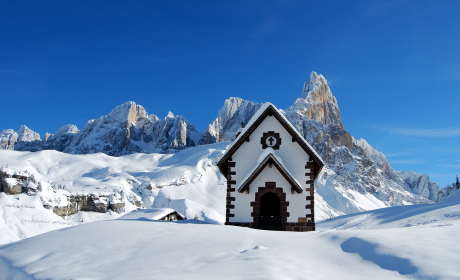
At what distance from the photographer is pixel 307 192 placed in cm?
1614

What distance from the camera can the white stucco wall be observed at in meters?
16.1

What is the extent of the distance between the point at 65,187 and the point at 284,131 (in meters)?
60.2

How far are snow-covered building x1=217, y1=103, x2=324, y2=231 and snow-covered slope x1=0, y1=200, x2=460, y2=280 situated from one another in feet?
17.6

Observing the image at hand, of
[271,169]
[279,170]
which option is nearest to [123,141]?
[271,169]

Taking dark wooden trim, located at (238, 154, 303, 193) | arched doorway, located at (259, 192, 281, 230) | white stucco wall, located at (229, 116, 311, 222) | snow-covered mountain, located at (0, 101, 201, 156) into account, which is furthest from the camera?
snow-covered mountain, located at (0, 101, 201, 156)

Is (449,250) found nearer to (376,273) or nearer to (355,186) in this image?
(376,273)

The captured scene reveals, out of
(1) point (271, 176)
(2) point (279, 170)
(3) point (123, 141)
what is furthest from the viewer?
(3) point (123, 141)

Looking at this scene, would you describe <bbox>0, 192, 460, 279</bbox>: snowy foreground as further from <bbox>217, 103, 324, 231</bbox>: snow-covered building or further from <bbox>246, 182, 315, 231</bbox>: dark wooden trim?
<bbox>217, 103, 324, 231</bbox>: snow-covered building

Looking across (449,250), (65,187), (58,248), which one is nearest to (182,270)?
(58,248)

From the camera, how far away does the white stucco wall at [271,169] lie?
16078 millimetres

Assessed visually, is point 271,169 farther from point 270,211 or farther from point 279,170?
point 270,211

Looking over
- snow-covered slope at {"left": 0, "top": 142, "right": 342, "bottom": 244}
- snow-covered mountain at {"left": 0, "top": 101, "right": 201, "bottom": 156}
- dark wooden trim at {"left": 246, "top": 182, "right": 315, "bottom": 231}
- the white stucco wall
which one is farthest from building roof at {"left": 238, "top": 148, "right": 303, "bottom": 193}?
snow-covered mountain at {"left": 0, "top": 101, "right": 201, "bottom": 156}

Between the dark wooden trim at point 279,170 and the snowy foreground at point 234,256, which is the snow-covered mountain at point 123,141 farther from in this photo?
the snowy foreground at point 234,256

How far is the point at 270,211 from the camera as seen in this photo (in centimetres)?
1644
